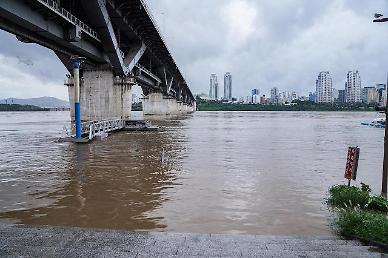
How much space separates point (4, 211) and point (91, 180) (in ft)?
16.1

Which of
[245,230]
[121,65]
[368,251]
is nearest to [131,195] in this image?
[245,230]

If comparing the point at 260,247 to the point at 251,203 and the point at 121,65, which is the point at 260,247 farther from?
the point at 121,65

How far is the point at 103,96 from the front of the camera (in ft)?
170

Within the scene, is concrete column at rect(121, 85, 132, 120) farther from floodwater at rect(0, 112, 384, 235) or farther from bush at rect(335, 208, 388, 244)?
bush at rect(335, 208, 388, 244)

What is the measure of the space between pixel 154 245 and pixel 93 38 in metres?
35.1

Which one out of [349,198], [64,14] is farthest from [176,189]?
[64,14]

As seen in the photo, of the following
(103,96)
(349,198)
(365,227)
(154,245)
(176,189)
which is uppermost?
(103,96)

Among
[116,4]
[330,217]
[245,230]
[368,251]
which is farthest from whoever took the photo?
[116,4]

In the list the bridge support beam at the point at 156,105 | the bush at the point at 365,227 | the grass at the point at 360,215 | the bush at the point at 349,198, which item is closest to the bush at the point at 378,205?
the grass at the point at 360,215

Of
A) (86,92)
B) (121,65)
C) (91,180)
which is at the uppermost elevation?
(121,65)

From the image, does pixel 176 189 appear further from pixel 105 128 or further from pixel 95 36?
pixel 95 36

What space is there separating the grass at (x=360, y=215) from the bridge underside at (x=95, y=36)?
20.5 meters

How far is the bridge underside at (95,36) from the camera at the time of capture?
27.1 m

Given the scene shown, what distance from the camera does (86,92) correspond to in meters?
51.7
